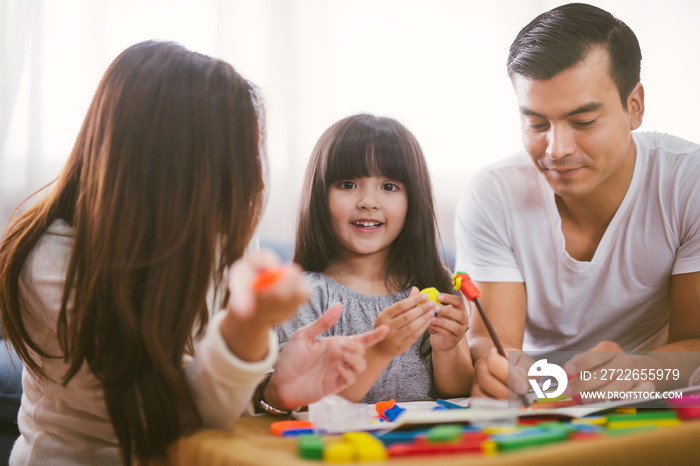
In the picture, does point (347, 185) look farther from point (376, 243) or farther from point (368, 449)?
point (368, 449)

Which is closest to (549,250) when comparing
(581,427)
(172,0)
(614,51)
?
(614,51)

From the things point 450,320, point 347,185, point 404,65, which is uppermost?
point 404,65

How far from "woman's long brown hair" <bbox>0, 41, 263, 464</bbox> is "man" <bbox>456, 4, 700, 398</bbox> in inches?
25.9

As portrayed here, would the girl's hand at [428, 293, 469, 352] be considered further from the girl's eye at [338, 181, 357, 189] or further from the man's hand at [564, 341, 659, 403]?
the girl's eye at [338, 181, 357, 189]

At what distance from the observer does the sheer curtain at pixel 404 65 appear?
7.20 feet

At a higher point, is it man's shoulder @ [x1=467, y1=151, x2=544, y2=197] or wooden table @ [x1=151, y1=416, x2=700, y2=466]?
man's shoulder @ [x1=467, y1=151, x2=544, y2=197]

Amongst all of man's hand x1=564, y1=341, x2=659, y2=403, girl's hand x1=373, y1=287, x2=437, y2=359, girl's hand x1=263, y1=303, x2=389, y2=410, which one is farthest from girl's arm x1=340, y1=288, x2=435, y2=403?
man's hand x1=564, y1=341, x2=659, y2=403

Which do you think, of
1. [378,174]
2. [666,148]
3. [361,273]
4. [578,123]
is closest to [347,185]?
[378,174]

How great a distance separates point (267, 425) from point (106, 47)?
165cm

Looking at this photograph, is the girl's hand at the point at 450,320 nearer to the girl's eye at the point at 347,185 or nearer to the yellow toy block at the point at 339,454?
the girl's eye at the point at 347,185

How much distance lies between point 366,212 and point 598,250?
0.52m

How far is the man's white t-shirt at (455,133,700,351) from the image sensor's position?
1300mm

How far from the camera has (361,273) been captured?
4.29 feet

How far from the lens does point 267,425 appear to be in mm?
802
